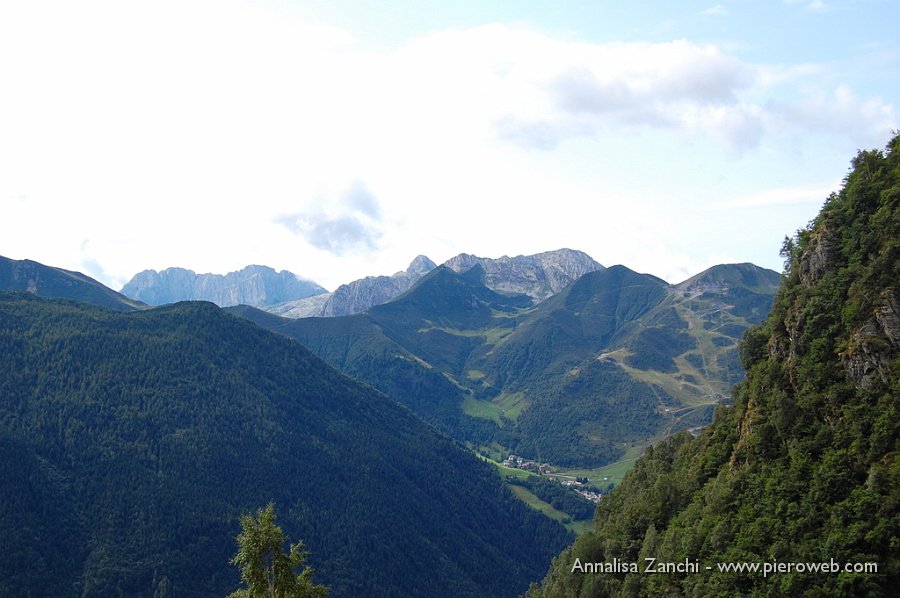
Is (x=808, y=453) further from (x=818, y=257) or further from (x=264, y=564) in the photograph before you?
(x=264, y=564)

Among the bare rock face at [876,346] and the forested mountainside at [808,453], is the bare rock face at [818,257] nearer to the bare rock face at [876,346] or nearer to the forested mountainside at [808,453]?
the forested mountainside at [808,453]

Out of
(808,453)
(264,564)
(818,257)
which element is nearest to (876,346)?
(808,453)

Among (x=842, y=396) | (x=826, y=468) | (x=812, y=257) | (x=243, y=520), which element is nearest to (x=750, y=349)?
(x=812, y=257)

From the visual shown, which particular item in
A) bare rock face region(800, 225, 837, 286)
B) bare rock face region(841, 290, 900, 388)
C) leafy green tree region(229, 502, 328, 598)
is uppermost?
bare rock face region(800, 225, 837, 286)

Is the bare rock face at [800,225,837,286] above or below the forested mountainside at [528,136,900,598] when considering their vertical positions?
above

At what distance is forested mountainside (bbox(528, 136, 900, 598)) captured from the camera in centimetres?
7012

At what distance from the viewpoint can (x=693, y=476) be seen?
9931 centimetres

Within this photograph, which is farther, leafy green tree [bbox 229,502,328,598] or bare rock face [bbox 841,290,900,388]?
bare rock face [bbox 841,290,900,388]

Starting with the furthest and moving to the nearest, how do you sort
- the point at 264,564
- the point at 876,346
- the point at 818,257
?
1. the point at 818,257
2. the point at 876,346
3. the point at 264,564

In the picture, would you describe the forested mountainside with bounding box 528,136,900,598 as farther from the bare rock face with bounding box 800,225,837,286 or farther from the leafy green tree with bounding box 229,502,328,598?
the leafy green tree with bounding box 229,502,328,598

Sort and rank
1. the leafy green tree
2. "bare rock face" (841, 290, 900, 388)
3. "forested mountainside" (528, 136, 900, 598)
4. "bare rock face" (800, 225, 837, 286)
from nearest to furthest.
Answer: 1. the leafy green tree
2. "forested mountainside" (528, 136, 900, 598)
3. "bare rock face" (841, 290, 900, 388)
4. "bare rock face" (800, 225, 837, 286)

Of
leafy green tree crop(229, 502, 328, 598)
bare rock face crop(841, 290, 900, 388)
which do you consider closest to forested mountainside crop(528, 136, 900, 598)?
bare rock face crop(841, 290, 900, 388)

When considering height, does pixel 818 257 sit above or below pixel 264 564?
above

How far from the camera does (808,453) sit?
80062 mm
